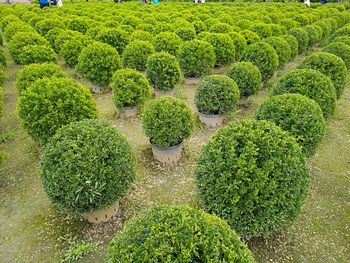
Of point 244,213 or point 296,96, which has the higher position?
point 296,96

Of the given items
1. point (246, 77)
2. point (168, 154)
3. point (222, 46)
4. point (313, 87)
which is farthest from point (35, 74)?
point (313, 87)

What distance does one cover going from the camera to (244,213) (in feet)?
13.7

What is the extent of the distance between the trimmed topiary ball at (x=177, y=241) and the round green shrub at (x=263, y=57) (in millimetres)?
7734

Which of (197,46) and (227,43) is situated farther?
(227,43)

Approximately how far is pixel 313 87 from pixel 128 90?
4.62 m

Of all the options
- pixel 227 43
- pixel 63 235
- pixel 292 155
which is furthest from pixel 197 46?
pixel 63 235

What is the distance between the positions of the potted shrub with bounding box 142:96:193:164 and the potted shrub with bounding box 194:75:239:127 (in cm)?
133

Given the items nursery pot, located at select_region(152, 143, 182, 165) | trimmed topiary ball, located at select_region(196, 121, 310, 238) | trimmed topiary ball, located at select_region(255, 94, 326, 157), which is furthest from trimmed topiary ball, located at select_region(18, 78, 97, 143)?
trimmed topiary ball, located at select_region(255, 94, 326, 157)

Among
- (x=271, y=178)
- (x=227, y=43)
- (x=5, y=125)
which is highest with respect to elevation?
(x=271, y=178)

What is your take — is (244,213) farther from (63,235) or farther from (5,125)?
(5,125)

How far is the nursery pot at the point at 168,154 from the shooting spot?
6465 millimetres

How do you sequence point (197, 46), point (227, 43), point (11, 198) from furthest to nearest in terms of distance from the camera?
1. point (227, 43)
2. point (197, 46)
3. point (11, 198)

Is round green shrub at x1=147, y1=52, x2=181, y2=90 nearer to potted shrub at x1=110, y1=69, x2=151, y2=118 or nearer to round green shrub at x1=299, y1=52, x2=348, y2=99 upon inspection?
potted shrub at x1=110, y1=69, x2=151, y2=118

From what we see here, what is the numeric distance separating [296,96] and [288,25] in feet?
37.8
